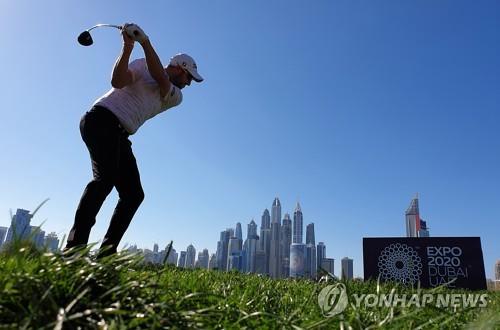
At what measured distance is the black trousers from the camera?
2879mm

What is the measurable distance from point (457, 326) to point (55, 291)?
1.56 m

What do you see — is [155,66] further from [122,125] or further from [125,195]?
[125,195]

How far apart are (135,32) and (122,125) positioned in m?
0.85

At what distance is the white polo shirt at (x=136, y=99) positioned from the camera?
11.5ft

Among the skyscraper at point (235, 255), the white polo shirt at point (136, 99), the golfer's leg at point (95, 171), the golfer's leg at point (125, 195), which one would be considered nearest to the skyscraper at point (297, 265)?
the golfer's leg at point (125, 195)

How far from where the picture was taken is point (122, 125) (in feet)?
11.6

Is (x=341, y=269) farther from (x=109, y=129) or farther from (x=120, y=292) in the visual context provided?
(x=109, y=129)

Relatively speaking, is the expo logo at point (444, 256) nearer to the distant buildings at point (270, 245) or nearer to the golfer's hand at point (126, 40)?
the distant buildings at point (270, 245)

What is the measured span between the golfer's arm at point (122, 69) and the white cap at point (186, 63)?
70cm

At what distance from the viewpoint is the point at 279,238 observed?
214 ft

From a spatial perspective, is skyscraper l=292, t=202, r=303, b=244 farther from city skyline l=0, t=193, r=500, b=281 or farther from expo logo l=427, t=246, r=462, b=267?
expo logo l=427, t=246, r=462, b=267

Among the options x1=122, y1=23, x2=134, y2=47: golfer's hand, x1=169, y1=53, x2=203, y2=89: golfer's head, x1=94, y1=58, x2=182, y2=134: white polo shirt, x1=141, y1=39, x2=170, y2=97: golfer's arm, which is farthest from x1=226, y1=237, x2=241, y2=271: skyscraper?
x1=122, y1=23, x2=134, y2=47: golfer's hand

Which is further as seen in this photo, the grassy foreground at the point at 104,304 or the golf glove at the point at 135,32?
the golf glove at the point at 135,32

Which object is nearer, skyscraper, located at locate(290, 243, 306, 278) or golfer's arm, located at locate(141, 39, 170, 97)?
golfer's arm, located at locate(141, 39, 170, 97)
